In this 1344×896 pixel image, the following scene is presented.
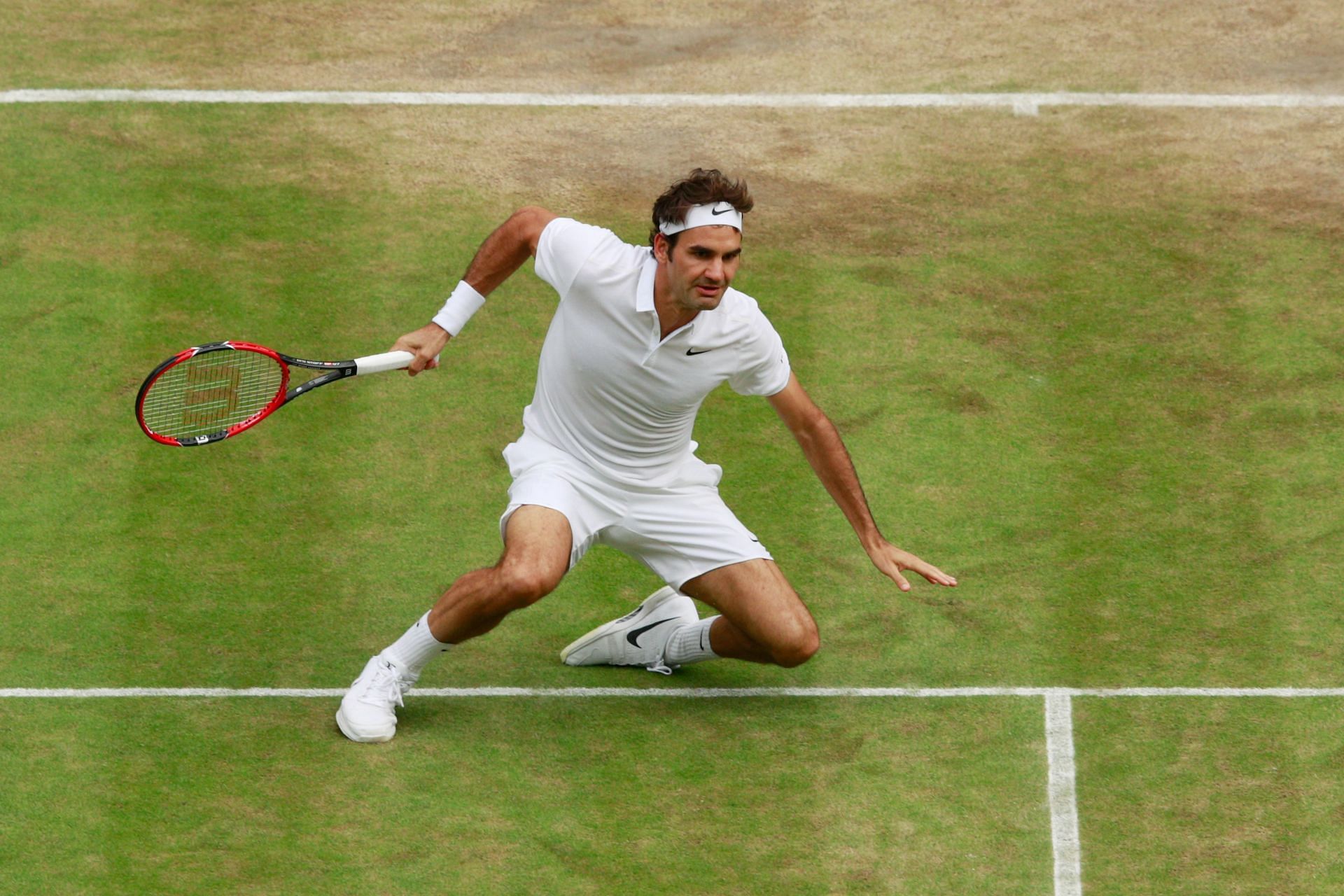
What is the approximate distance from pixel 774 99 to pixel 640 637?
A: 4.64 metres

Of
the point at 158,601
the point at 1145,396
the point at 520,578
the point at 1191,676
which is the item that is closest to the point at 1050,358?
the point at 1145,396

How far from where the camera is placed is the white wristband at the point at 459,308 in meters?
7.12

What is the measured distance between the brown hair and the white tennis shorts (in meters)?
0.93

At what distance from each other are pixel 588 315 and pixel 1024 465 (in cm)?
248

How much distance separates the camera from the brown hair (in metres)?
6.72

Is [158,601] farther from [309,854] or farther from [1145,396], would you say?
[1145,396]

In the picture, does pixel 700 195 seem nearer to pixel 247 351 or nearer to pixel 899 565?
pixel 899 565

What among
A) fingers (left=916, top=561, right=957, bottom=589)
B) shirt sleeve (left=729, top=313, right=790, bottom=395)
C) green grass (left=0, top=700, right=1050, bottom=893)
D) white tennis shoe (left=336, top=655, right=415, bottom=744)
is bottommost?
green grass (left=0, top=700, right=1050, bottom=893)

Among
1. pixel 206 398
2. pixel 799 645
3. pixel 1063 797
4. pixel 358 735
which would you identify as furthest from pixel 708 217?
pixel 1063 797

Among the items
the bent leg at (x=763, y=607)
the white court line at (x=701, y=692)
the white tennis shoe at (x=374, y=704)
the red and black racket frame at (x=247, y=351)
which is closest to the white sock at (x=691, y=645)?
the white court line at (x=701, y=692)

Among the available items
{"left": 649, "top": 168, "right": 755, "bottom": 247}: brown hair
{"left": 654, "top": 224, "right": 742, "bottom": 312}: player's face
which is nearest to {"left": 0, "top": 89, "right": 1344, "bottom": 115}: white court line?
{"left": 649, "top": 168, "right": 755, "bottom": 247}: brown hair

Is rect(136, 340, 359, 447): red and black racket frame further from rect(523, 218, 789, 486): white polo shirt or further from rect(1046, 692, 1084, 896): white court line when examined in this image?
rect(1046, 692, 1084, 896): white court line

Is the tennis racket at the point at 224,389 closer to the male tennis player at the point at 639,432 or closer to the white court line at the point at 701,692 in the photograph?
the male tennis player at the point at 639,432

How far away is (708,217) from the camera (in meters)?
6.72
